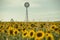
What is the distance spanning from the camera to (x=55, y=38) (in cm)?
257

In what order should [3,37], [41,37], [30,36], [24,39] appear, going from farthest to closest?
[3,37], [24,39], [30,36], [41,37]

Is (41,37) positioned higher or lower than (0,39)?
higher

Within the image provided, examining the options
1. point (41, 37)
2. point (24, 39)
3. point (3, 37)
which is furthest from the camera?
point (3, 37)

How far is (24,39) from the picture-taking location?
2986mm

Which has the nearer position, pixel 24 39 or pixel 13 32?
pixel 24 39

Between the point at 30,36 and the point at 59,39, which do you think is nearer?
the point at 59,39

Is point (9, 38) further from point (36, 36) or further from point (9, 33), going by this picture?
point (36, 36)

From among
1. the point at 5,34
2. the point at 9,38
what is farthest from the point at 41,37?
the point at 5,34

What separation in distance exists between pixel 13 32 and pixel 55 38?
0.94m

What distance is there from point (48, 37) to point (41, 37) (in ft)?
0.27

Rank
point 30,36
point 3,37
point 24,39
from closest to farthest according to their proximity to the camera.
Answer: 1. point 30,36
2. point 24,39
3. point 3,37

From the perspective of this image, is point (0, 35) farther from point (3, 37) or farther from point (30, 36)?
point (30, 36)

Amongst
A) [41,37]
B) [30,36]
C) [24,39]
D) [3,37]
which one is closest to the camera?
[41,37]

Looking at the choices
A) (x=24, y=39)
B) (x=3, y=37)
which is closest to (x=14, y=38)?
(x=24, y=39)
